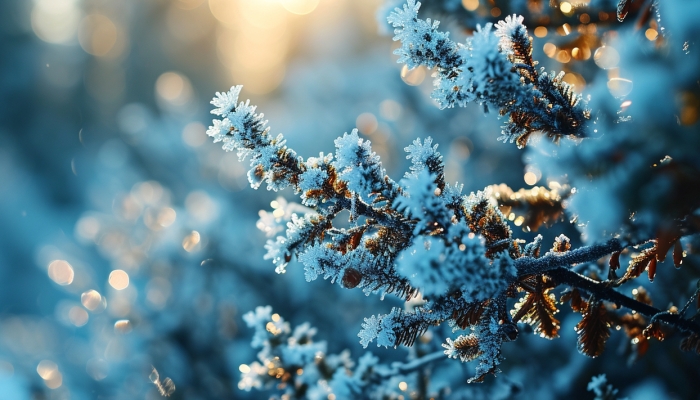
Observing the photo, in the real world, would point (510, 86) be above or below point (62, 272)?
below

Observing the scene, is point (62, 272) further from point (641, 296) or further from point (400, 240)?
point (641, 296)

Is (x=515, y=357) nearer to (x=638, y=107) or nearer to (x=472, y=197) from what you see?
(x=472, y=197)

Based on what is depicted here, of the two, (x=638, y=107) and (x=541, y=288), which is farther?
(x=541, y=288)

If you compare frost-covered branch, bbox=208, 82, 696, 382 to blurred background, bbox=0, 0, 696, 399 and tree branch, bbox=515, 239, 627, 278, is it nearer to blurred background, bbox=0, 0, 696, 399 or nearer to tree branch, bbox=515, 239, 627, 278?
→ tree branch, bbox=515, 239, 627, 278

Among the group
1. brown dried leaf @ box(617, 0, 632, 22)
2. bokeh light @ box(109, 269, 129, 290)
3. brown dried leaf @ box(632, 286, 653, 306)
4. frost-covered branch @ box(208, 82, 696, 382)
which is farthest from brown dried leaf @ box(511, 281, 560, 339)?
bokeh light @ box(109, 269, 129, 290)

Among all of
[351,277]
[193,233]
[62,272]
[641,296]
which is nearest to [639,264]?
[641,296]

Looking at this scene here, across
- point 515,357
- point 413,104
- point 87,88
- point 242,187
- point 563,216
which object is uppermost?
point 87,88

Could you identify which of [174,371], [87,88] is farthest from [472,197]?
[87,88]

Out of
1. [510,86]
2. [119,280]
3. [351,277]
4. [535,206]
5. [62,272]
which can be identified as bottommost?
[351,277]

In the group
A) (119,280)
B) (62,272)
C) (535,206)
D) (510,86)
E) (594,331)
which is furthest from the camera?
(62,272)
